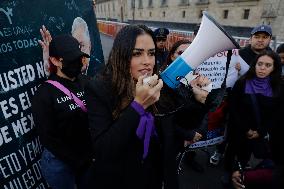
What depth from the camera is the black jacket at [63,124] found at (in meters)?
2.02

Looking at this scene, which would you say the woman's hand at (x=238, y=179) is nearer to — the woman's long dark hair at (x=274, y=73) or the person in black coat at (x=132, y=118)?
the person in black coat at (x=132, y=118)

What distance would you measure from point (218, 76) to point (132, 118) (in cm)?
222

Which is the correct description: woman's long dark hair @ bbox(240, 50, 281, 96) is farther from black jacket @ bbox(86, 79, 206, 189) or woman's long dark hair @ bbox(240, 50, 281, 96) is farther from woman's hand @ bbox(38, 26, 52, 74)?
woman's hand @ bbox(38, 26, 52, 74)

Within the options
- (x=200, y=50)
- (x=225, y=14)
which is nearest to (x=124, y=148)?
(x=200, y=50)

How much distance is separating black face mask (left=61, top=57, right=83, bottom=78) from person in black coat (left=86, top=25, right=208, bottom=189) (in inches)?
26.9

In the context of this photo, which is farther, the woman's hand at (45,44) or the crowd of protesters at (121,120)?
the woman's hand at (45,44)

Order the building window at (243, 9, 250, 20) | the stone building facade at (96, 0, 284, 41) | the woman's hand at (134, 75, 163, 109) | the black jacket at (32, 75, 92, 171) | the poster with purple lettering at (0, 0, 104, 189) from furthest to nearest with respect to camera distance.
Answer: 1. the building window at (243, 9, 250, 20)
2. the stone building facade at (96, 0, 284, 41)
3. the black jacket at (32, 75, 92, 171)
4. the poster with purple lettering at (0, 0, 104, 189)
5. the woman's hand at (134, 75, 163, 109)

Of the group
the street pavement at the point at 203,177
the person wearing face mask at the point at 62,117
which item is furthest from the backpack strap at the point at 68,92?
the street pavement at the point at 203,177

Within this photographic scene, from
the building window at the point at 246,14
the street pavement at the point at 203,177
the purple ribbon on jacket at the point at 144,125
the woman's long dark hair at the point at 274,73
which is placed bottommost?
the street pavement at the point at 203,177

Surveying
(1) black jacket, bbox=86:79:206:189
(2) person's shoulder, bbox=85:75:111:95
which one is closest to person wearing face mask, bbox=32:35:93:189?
(1) black jacket, bbox=86:79:206:189

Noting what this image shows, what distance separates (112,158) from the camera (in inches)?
56.8

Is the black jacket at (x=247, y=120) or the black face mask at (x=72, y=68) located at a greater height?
the black face mask at (x=72, y=68)

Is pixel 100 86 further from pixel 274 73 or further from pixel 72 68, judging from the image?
pixel 274 73

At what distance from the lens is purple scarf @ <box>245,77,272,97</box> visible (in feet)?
10.6
